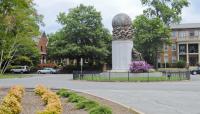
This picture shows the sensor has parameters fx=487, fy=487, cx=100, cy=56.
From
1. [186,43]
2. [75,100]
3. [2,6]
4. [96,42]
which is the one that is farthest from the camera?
[186,43]

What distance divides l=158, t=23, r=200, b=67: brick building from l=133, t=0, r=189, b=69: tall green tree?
28.5 m

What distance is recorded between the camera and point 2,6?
26.2 meters

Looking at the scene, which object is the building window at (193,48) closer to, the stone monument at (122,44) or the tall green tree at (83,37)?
the tall green tree at (83,37)

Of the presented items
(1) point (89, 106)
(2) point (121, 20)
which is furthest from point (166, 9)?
(1) point (89, 106)

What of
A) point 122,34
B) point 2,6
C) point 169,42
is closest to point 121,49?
point 122,34

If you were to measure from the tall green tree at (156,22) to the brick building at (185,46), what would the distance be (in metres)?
28.5

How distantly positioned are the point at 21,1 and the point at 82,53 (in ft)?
197

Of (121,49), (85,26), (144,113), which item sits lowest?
(144,113)

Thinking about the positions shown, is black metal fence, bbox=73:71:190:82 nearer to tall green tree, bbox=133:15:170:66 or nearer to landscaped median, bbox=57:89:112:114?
landscaped median, bbox=57:89:112:114

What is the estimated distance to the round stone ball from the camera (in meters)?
49.1

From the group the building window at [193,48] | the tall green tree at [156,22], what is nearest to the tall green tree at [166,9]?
the tall green tree at [156,22]

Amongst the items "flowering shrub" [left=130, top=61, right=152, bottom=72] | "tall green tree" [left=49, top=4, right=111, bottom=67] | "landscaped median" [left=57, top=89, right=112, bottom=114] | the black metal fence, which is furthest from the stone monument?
"tall green tree" [left=49, top=4, right=111, bottom=67]

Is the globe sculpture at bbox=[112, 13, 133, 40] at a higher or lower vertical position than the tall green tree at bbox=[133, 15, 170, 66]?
lower

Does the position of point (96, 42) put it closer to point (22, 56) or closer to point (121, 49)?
point (22, 56)
